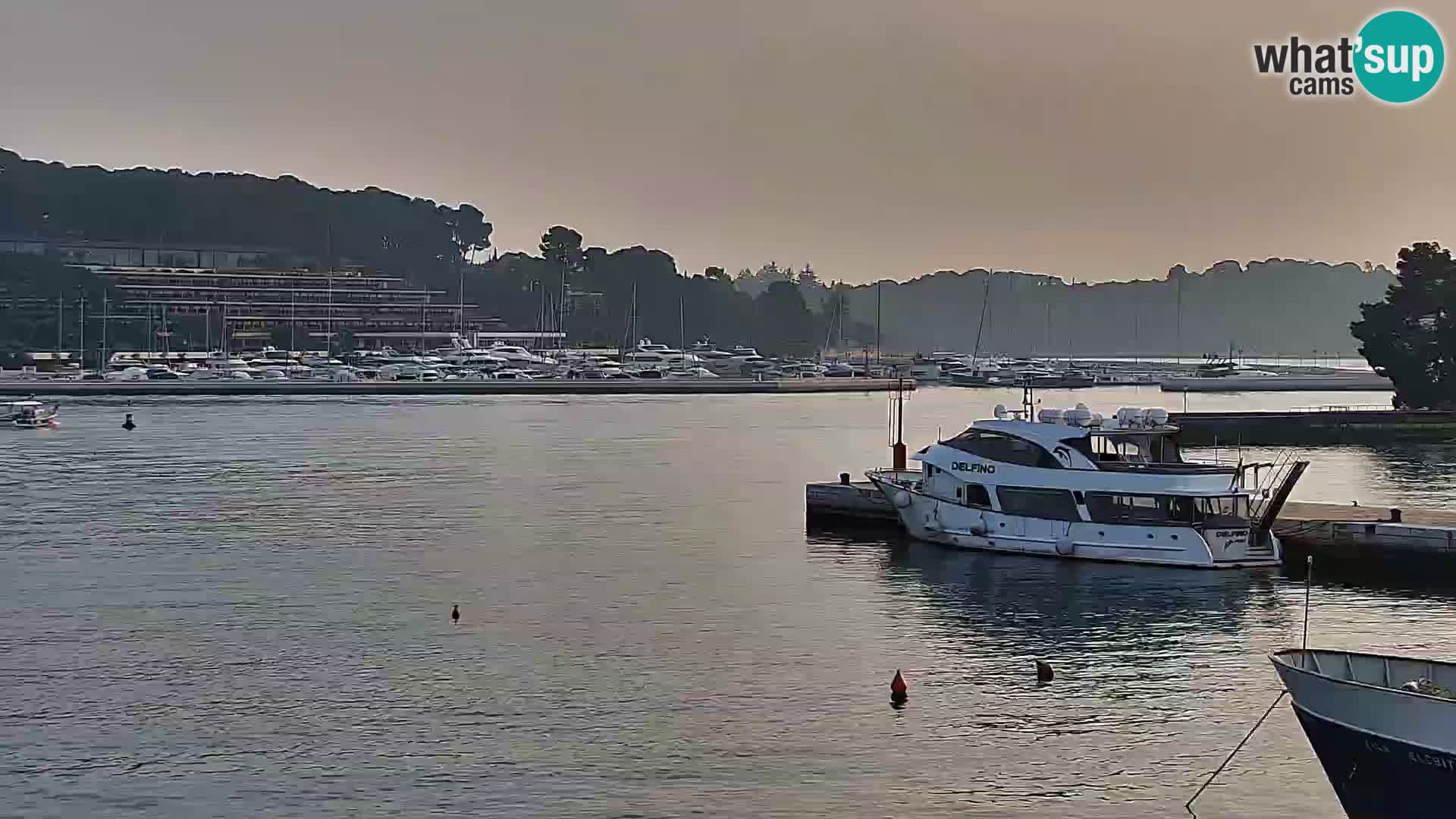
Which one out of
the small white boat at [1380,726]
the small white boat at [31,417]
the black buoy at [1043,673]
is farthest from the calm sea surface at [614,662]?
the small white boat at [31,417]

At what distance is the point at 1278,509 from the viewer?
151 ft

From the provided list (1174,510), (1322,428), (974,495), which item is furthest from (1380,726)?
(1322,428)

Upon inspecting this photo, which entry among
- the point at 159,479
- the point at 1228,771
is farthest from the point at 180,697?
the point at 159,479

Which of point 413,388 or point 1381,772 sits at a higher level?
point 413,388

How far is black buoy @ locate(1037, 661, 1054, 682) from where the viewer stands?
34500mm

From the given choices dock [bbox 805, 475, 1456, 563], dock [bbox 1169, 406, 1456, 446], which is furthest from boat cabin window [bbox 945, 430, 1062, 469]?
dock [bbox 1169, 406, 1456, 446]

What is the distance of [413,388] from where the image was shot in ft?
566

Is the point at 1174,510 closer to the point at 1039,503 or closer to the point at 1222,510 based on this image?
the point at 1222,510

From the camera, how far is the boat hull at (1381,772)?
22500mm

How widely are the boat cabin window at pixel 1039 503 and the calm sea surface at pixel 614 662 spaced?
140cm

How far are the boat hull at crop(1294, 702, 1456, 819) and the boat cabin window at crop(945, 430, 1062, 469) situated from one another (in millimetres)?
23422

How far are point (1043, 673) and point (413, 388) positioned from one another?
469 ft

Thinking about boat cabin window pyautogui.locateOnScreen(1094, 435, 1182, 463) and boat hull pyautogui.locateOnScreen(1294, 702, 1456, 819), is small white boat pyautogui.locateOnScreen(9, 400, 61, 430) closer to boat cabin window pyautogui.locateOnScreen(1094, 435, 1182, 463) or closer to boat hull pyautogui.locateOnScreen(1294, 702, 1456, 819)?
boat cabin window pyautogui.locateOnScreen(1094, 435, 1182, 463)

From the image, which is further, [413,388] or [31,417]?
[413,388]
